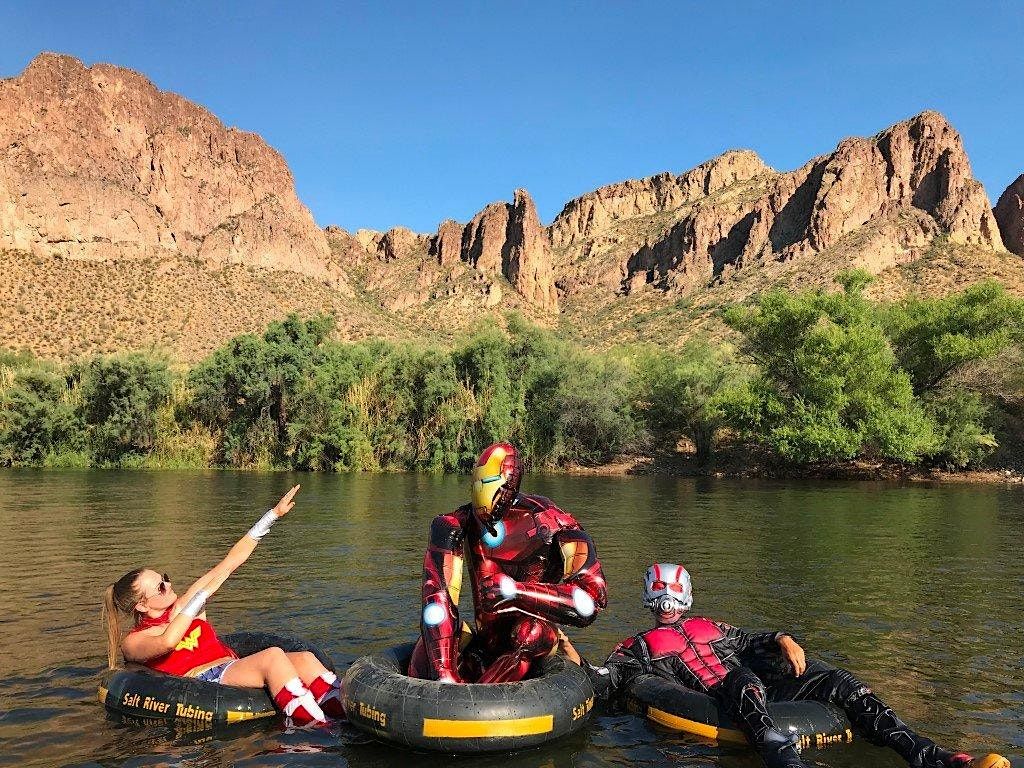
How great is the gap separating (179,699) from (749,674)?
501 cm

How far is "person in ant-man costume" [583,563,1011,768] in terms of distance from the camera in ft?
19.0

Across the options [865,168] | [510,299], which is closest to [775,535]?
[865,168]

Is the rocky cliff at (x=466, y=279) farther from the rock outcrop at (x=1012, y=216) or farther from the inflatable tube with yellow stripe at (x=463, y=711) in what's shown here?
the inflatable tube with yellow stripe at (x=463, y=711)

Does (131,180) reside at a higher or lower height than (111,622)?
higher

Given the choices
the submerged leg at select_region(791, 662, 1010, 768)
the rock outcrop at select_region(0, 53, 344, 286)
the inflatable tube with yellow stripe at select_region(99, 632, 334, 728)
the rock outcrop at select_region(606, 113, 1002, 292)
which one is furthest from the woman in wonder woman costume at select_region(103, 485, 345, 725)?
the rock outcrop at select_region(606, 113, 1002, 292)

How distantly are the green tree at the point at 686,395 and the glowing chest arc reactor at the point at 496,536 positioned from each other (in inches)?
1802

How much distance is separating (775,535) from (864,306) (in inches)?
1262

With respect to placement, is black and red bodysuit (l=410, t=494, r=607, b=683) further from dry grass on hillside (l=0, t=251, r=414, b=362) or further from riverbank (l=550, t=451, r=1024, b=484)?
dry grass on hillside (l=0, t=251, r=414, b=362)

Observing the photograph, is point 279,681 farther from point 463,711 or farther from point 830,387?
point 830,387

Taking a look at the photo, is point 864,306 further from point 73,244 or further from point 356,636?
point 73,244

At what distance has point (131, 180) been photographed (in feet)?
455

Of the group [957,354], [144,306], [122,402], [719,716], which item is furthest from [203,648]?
[144,306]

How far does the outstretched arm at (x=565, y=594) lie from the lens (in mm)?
6051

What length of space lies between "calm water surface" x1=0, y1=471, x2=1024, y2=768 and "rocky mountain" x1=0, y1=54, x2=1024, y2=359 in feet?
212
